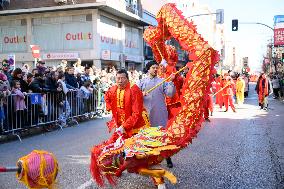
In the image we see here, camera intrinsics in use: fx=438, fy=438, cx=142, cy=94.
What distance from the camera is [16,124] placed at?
1182 centimetres

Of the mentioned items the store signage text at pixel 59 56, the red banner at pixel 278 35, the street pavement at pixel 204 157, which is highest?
the red banner at pixel 278 35

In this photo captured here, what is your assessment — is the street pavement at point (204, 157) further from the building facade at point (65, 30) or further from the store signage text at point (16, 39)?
the store signage text at point (16, 39)

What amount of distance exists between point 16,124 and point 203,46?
760cm

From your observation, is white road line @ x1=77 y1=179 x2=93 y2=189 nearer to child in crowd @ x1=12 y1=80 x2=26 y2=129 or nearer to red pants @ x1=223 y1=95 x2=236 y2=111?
child in crowd @ x1=12 y1=80 x2=26 y2=129

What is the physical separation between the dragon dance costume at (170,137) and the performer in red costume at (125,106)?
0.22m

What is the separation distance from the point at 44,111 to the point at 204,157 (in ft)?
20.3

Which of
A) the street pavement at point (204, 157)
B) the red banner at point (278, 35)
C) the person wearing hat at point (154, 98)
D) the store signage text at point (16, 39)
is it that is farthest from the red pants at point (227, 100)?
the red banner at point (278, 35)

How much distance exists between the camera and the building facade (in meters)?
33.1

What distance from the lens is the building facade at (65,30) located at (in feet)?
108

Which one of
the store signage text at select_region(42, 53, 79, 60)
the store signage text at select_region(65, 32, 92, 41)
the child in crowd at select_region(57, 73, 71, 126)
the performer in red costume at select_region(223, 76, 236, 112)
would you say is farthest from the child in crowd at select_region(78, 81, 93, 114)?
the store signage text at select_region(65, 32, 92, 41)

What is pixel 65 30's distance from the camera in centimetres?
3434

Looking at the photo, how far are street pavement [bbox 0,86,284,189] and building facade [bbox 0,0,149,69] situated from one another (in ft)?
62.7

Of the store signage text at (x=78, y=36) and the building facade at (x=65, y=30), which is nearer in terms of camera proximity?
the building facade at (x=65, y=30)

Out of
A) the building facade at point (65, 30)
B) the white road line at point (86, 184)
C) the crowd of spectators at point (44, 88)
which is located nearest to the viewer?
the white road line at point (86, 184)
